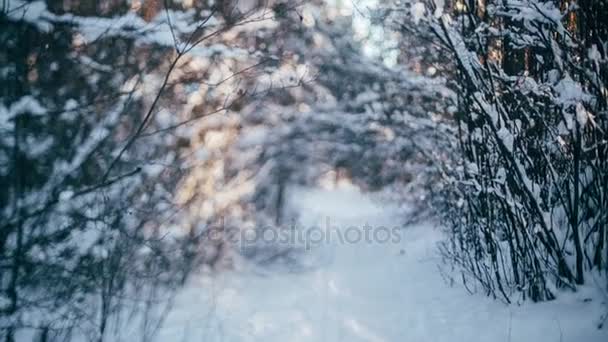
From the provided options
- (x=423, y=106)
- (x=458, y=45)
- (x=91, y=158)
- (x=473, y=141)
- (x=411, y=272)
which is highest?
(x=423, y=106)

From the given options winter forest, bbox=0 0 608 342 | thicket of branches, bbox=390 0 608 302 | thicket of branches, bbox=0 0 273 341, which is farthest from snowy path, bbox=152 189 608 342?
thicket of branches, bbox=0 0 273 341

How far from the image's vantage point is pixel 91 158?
352 cm

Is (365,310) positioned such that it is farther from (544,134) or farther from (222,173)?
(544,134)

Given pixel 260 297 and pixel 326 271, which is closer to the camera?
pixel 260 297

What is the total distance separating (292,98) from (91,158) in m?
7.72

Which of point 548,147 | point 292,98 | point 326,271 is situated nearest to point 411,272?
point 326,271

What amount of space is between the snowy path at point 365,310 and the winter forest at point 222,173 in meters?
0.03

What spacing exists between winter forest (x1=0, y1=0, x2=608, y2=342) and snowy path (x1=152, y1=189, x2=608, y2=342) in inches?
1.3

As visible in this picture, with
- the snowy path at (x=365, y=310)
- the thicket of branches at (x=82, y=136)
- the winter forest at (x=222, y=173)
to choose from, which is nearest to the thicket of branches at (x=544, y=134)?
the winter forest at (x=222, y=173)

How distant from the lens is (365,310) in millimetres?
6062

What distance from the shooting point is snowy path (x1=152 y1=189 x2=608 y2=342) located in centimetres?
424

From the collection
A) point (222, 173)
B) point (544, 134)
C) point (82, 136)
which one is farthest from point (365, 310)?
point (82, 136)

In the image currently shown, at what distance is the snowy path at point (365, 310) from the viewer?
13.9 feet

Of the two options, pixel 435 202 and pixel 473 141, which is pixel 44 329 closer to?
pixel 473 141
